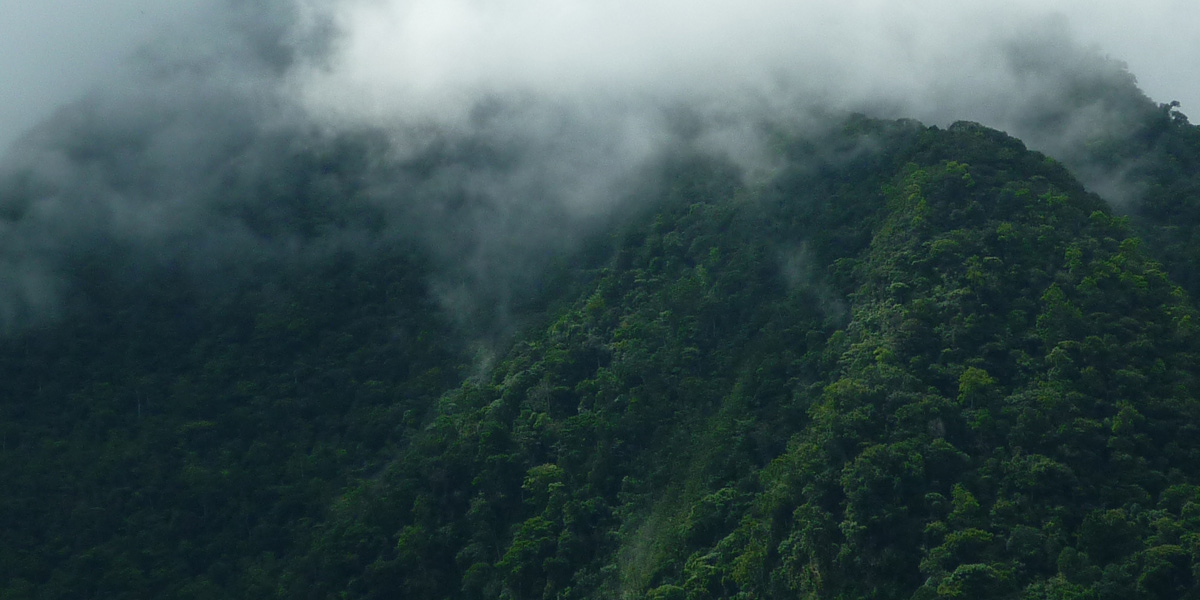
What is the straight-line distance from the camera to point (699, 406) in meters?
74.7

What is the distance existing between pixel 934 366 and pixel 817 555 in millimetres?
12530

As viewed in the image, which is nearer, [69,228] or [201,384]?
[201,384]

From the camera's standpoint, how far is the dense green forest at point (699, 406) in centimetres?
6241

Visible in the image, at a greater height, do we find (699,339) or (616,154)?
(616,154)

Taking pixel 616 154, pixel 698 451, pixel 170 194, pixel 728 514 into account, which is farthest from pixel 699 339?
pixel 170 194

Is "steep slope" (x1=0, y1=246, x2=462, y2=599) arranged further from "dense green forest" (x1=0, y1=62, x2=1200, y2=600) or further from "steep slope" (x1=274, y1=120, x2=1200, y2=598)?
"steep slope" (x1=274, y1=120, x2=1200, y2=598)

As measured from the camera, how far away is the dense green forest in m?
62.4

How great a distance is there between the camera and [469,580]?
231ft

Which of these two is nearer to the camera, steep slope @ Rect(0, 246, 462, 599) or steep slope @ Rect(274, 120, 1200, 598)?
steep slope @ Rect(274, 120, 1200, 598)

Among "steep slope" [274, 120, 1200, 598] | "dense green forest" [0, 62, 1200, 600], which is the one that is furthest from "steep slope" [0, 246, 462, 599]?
"steep slope" [274, 120, 1200, 598]

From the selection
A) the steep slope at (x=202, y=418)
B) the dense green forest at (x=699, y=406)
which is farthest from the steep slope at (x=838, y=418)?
the steep slope at (x=202, y=418)

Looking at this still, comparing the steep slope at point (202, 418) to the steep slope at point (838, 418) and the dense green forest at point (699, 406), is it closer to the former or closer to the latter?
the dense green forest at point (699, 406)

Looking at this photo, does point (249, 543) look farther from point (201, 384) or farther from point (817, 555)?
point (817, 555)

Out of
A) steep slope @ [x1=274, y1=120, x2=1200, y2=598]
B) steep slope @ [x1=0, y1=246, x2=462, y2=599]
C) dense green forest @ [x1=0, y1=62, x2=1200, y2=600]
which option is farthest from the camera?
steep slope @ [x1=0, y1=246, x2=462, y2=599]
